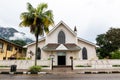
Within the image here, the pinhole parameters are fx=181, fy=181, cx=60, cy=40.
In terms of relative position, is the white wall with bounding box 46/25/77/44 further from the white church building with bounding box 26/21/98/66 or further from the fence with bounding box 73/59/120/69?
the fence with bounding box 73/59/120/69

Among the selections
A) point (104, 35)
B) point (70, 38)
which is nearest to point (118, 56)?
point (70, 38)

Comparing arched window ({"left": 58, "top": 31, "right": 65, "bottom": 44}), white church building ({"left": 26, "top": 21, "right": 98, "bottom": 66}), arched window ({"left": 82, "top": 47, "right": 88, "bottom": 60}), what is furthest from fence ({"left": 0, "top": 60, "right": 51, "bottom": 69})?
arched window ({"left": 82, "top": 47, "right": 88, "bottom": 60})

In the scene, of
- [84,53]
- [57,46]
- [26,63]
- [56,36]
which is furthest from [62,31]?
[26,63]

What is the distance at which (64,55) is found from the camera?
3791 centimetres

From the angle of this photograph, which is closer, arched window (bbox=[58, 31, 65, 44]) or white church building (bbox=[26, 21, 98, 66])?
white church building (bbox=[26, 21, 98, 66])

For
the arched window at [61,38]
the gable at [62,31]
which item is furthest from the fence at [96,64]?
the arched window at [61,38]

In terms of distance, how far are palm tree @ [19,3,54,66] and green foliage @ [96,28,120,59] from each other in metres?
33.2

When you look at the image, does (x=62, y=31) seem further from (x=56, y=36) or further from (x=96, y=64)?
(x=96, y=64)

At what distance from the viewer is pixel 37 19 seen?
2786 centimetres

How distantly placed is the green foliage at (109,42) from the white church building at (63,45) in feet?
63.3

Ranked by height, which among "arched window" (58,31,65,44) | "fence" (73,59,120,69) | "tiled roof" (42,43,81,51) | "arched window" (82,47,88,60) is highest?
"arched window" (58,31,65,44)

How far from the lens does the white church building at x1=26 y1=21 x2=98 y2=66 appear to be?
37.6 m

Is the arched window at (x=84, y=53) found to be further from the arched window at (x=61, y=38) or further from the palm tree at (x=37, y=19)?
the palm tree at (x=37, y=19)

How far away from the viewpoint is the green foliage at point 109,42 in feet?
186
